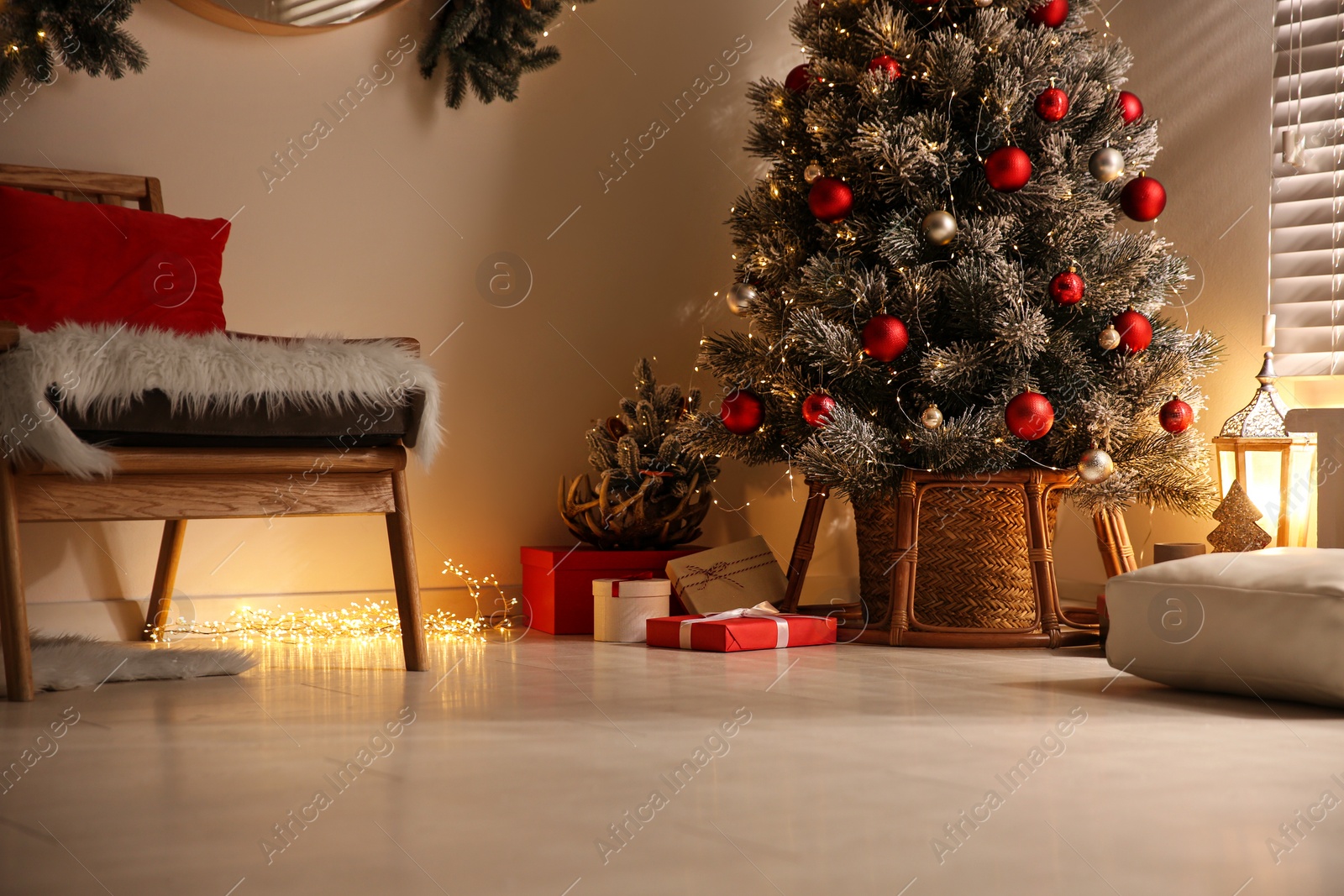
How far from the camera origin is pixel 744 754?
1.13 m

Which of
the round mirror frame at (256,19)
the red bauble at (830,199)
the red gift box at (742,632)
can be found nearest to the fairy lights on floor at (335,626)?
the red gift box at (742,632)

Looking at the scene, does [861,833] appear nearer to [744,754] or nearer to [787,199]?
[744,754]

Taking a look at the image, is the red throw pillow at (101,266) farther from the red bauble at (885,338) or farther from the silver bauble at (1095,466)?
the silver bauble at (1095,466)

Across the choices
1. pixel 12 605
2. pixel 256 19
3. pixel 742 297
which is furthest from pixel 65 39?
pixel 742 297

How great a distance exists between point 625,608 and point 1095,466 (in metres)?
0.85

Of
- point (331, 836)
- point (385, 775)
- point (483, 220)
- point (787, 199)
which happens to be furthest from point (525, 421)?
point (331, 836)

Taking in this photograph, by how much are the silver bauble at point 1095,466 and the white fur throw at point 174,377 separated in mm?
1052

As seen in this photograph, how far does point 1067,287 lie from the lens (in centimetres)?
192

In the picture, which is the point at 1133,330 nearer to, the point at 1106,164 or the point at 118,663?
the point at 1106,164

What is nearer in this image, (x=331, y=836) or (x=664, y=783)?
(x=331, y=836)

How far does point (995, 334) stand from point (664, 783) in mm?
1163

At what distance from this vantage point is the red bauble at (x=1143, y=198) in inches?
80.0

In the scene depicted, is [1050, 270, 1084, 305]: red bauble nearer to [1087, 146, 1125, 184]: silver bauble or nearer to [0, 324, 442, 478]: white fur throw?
[1087, 146, 1125, 184]: silver bauble

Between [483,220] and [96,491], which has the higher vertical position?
[483,220]
